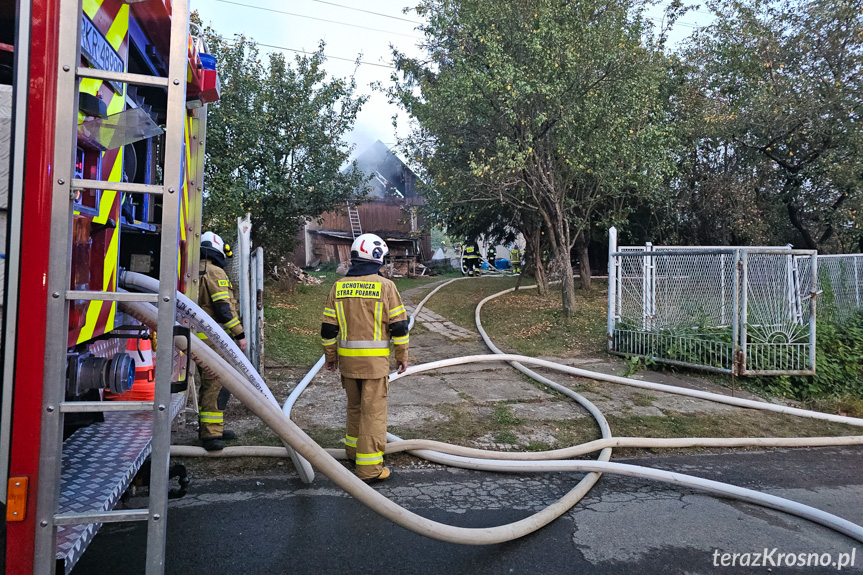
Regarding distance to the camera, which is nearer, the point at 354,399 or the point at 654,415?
the point at 354,399

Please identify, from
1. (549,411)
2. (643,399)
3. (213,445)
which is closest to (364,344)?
(213,445)

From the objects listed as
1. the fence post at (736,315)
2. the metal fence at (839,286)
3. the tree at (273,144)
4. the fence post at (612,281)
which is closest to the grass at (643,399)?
the fence post at (736,315)

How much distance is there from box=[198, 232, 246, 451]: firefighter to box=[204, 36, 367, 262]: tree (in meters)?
4.74

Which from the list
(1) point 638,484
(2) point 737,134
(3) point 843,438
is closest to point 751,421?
(3) point 843,438

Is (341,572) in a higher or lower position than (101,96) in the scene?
lower

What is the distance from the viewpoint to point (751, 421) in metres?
5.45

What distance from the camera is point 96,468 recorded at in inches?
84.6

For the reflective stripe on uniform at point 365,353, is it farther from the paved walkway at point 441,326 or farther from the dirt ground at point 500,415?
the paved walkway at point 441,326

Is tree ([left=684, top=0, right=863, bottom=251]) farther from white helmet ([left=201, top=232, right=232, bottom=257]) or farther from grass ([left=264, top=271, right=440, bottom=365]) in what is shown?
white helmet ([left=201, top=232, right=232, bottom=257])

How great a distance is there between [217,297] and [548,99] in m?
7.66

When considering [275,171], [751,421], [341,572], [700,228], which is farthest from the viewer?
[700,228]

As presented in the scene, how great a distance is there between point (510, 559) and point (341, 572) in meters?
0.85

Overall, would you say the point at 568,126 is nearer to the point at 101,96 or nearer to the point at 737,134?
the point at 737,134

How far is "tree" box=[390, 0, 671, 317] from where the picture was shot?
9656mm
